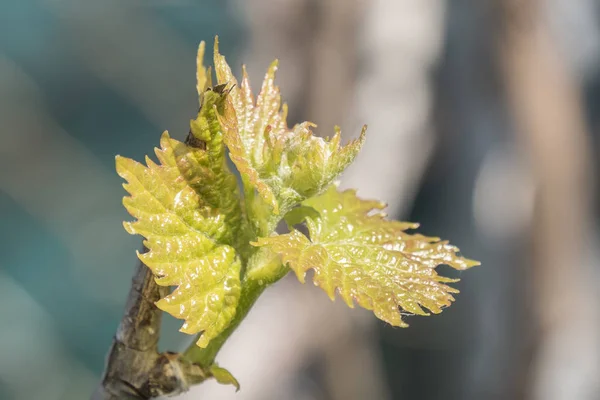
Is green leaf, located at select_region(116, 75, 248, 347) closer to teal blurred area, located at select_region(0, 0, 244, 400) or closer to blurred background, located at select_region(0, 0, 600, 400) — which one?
blurred background, located at select_region(0, 0, 600, 400)

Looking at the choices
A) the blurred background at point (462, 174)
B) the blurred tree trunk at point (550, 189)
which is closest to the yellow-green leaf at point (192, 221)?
the blurred background at point (462, 174)

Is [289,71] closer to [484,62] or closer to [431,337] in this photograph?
[484,62]

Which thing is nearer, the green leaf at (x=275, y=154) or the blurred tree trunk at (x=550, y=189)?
the green leaf at (x=275, y=154)

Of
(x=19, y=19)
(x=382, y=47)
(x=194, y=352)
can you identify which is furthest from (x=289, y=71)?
(x=19, y=19)

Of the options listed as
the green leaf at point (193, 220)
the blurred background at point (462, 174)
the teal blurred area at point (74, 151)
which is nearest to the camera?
the green leaf at point (193, 220)

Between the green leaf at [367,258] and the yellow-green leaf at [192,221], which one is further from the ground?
the green leaf at [367,258]

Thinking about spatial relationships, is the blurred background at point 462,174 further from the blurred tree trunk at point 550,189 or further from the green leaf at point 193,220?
the green leaf at point 193,220

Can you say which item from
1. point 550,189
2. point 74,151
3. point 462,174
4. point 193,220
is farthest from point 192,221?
point 74,151
